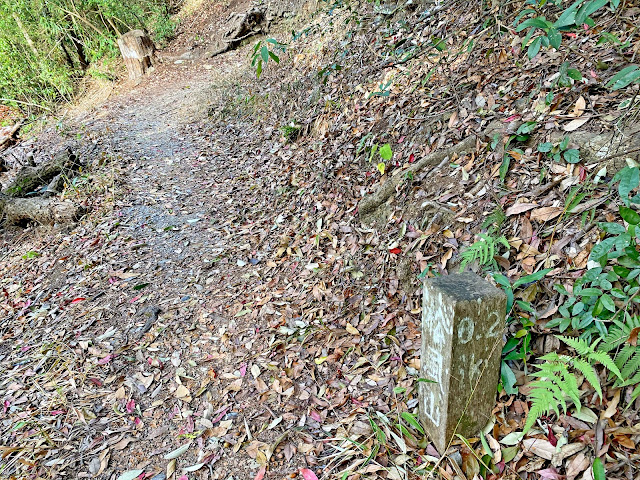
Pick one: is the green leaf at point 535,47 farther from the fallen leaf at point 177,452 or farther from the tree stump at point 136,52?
the tree stump at point 136,52

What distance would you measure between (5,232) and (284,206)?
479 cm

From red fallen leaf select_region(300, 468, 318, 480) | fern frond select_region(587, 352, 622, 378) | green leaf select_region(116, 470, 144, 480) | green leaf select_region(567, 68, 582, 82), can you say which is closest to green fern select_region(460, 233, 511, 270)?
fern frond select_region(587, 352, 622, 378)

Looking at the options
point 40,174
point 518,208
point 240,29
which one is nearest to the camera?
point 518,208

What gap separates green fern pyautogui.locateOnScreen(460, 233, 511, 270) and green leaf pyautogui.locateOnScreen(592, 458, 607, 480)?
106cm

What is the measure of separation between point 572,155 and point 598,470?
1.76 meters

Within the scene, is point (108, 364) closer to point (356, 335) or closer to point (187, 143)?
point (356, 335)

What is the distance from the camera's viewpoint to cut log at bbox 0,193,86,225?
5680 mm

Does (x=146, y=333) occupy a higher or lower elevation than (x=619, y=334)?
higher

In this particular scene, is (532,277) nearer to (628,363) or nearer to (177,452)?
(628,363)

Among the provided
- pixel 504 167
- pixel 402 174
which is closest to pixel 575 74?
pixel 504 167

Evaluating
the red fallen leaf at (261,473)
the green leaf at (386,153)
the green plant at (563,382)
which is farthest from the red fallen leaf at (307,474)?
the green leaf at (386,153)

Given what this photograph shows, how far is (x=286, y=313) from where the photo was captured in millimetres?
3404

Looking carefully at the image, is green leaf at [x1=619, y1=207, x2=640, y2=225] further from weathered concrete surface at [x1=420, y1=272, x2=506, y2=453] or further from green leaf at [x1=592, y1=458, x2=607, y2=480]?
green leaf at [x1=592, y1=458, x2=607, y2=480]

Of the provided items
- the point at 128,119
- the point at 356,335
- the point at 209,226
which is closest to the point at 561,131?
the point at 356,335
